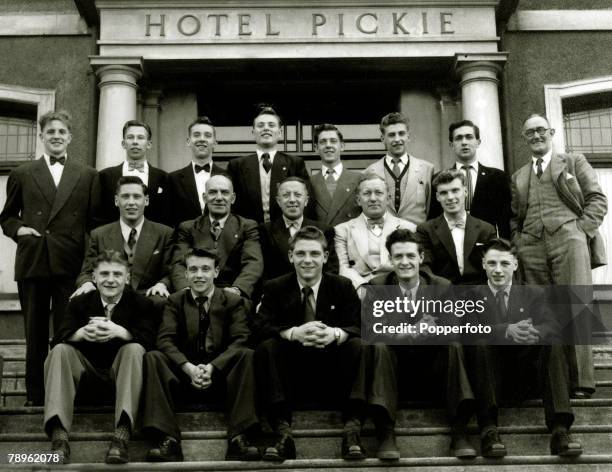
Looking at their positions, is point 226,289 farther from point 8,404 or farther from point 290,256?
point 8,404


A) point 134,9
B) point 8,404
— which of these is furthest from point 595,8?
point 8,404

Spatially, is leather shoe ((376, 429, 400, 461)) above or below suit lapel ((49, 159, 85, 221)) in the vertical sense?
below

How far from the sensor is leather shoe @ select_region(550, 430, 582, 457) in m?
6.14

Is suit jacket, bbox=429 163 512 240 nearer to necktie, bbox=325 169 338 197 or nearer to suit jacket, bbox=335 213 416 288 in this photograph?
suit jacket, bbox=335 213 416 288

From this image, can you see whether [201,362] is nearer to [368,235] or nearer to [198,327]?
[198,327]

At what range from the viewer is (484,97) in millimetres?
10102

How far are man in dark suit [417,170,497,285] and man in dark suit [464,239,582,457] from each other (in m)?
0.26

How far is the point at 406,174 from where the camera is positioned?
26.9ft

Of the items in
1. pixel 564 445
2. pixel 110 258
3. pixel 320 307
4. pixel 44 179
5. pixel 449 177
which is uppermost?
pixel 44 179

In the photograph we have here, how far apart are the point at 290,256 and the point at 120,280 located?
1162 mm

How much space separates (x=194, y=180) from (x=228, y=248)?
883 millimetres

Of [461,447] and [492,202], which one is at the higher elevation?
[492,202]

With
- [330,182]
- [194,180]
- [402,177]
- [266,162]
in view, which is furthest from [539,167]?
[194,180]
